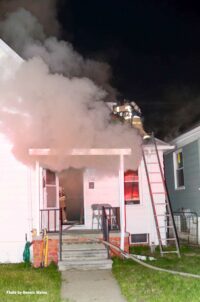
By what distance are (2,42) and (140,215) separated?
616 cm

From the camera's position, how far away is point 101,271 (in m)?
9.51

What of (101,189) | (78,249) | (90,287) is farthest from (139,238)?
(90,287)

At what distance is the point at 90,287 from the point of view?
8.13m

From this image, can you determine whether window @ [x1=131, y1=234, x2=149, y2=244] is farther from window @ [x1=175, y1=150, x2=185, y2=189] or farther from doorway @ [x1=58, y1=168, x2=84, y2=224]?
window @ [x1=175, y1=150, x2=185, y2=189]

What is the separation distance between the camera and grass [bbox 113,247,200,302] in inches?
281

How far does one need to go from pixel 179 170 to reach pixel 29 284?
9.31m

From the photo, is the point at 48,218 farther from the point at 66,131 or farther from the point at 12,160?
the point at 66,131

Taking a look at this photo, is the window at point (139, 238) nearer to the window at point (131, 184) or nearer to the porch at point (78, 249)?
the window at point (131, 184)

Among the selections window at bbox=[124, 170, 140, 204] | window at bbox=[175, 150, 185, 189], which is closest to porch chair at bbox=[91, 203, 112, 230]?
window at bbox=[124, 170, 140, 204]

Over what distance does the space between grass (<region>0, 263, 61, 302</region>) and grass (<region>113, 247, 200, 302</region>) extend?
121 centimetres

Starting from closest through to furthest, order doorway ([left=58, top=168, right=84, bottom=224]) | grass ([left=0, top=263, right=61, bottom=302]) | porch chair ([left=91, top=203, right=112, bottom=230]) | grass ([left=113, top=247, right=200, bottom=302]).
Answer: grass ([left=113, top=247, right=200, bottom=302]), grass ([left=0, top=263, right=61, bottom=302]), porch chair ([left=91, top=203, right=112, bottom=230]), doorway ([left=58, top=168, right=84, bottom=224])

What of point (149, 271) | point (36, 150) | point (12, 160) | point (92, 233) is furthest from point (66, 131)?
point (149, 271)

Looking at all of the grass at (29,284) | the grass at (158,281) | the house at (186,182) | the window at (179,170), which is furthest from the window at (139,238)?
the grass at (29,284)

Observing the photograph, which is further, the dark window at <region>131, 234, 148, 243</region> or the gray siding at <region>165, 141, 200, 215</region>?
the gray siding at <region>165, 141, 200, 215</region>
